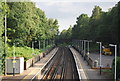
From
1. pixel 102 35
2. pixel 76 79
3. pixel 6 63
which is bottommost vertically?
pixel 76 79

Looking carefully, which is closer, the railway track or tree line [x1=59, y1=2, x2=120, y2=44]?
the railway track

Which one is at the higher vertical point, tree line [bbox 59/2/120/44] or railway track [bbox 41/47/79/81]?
tree line [bbox 59/2/120/44]

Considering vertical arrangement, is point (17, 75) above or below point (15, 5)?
below

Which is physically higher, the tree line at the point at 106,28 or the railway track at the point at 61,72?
the tree line at the point at 106,28

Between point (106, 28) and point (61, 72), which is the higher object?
point (106, 28)

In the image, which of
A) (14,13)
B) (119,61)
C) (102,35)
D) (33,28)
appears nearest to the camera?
(119,61)

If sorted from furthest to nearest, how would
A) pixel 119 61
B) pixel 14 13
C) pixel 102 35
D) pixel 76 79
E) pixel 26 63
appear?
pixel 102 35
pixel 14 13
pixel 26 63
pixel 76 79
pixel 119 61

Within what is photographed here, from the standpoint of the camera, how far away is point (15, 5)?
46094 mm

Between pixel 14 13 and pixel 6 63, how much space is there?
18.1 m

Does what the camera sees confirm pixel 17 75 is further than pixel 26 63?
No

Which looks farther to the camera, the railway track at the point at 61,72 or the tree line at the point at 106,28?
the tree line at the point at 106,28

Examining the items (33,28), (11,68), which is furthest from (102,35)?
(11,68)

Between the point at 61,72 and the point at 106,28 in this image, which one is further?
the point at 106,28

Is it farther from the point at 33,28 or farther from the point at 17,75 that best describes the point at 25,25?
the point at 17,75
